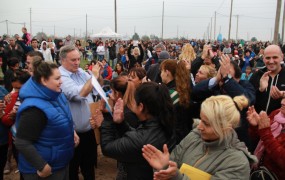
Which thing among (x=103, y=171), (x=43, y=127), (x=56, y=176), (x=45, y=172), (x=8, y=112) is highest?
(x=43, y=127)

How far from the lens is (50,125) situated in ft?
8.23

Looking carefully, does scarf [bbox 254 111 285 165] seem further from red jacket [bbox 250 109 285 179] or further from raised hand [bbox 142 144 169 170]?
raised hand [bbox 142 144 169 170]

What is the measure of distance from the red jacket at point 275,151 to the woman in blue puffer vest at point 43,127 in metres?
1.77

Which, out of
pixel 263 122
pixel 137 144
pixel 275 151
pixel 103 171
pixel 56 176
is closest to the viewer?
pixel 137 144

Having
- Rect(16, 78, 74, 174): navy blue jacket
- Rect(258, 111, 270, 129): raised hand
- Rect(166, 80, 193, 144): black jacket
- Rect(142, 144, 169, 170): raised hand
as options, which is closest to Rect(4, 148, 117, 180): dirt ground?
Rect(166, 80, 193, 144): black jacket

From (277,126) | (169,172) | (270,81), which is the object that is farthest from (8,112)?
(270,81)

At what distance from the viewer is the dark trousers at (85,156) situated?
3.46 meters

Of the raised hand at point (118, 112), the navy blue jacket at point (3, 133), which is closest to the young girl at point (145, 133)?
the raised hand at point (118, 112)

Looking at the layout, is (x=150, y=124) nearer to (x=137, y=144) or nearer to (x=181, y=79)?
(x=137, y=144)

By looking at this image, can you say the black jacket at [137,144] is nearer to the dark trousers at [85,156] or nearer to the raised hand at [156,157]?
the raised hand at [156,157]

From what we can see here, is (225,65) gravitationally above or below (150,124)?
above

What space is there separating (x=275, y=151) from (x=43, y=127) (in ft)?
6.42

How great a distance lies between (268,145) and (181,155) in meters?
0.78

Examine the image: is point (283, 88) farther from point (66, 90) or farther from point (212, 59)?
point (66, 90)
